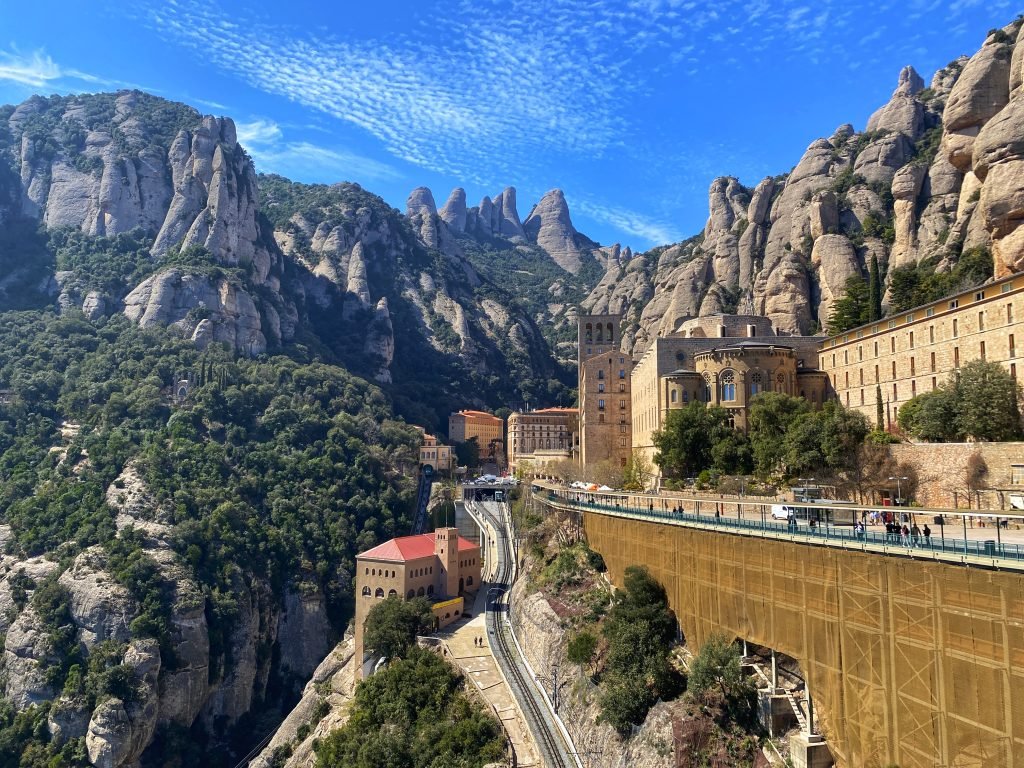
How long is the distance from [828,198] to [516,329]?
103m

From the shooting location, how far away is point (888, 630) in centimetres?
1938

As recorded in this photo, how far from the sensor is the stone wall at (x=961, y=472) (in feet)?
108

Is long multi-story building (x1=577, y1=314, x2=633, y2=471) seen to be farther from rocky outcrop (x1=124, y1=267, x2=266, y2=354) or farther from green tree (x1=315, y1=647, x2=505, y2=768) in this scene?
rocky outcrop (x1=124, y1=267, x2=266, y2=354)

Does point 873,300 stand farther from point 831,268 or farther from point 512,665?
point 512,665

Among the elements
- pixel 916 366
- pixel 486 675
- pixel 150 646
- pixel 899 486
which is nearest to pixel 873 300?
pixel 916 366

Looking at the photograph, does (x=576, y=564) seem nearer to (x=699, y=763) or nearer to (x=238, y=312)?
(x=699, y=763)

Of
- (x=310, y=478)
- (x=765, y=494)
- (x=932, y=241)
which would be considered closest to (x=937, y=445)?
(x=765, y=494)

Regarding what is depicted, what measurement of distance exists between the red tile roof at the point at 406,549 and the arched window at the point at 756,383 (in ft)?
95.2

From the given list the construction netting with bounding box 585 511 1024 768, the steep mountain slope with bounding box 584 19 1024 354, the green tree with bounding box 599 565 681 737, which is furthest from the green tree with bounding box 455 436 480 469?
the construction netting with bounding box 585 511 1024 768

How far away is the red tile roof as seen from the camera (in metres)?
61.8

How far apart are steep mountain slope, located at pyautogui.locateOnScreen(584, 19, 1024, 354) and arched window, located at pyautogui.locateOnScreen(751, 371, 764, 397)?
17740mm

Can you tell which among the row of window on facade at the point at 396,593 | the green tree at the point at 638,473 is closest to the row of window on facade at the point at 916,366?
the green tree at the point at 638,473

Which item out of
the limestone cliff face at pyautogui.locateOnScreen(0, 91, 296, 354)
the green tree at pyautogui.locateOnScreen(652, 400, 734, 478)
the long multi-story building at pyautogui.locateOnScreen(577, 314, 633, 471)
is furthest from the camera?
the limestone cliff face at pyautogui.locateOnScreen(0, 91, 296, 354)

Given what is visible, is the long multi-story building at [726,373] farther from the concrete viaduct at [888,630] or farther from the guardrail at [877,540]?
the concrete viaduct at [888,630]
